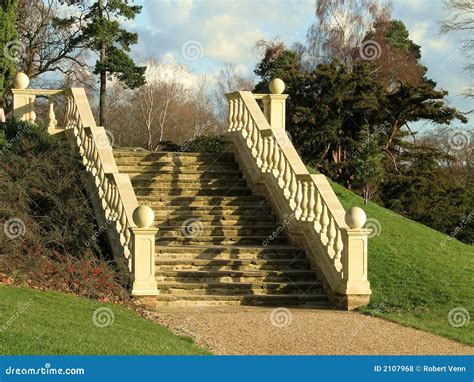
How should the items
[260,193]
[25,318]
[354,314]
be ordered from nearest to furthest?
[25,318] → [354,314] → [260,193]

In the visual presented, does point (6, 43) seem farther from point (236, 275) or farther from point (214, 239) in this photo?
point (236, 275)

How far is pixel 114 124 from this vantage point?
156ft

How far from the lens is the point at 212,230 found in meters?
16.0

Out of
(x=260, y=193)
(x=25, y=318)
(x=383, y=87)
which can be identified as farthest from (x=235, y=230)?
(x=383, y=87)

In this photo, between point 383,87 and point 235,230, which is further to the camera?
point 383,87

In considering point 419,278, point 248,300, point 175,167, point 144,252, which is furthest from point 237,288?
point 175,167

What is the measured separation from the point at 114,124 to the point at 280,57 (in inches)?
598

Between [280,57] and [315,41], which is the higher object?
[315,41]

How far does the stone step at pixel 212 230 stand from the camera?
51.7ft

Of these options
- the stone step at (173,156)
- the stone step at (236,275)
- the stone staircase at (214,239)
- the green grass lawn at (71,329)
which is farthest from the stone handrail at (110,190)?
the green grass lawn at (71,329)

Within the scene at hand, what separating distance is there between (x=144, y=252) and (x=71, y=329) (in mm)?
4069

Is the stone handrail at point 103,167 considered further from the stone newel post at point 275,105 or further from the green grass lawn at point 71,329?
the stone newel post at point 275,105

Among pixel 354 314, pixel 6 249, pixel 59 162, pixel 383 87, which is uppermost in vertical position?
pixel 383 87

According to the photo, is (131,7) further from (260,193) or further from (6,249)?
(6,249)
